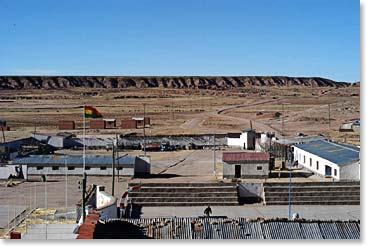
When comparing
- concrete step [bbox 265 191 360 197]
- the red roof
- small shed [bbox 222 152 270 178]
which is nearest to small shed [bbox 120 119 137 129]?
the red roof

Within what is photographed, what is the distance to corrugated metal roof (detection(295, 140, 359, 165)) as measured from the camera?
17438 millimetres

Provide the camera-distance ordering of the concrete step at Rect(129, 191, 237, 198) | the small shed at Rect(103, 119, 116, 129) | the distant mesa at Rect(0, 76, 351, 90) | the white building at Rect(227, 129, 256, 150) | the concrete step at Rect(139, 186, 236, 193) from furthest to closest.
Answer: the distant mesa at Rect(0, 76, 351, 90) → the small shed at Rect(103, 119, 116, 129) → the white building at Rect(227, 129, 256, 150) → the concrete step at Rect(139, 186, 236, 193) → the concrete step at Rect(129, 191, 237, 198)

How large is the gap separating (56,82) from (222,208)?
357ft

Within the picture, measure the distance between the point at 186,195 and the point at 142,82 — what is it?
10824cm

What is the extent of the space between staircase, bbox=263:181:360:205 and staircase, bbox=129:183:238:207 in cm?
103

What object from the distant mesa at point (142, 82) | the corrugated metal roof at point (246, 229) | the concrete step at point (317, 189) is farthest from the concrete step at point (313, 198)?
the distant mesa at point (142, 82)

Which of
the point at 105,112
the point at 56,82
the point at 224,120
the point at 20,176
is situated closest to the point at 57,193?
the point at 20,176

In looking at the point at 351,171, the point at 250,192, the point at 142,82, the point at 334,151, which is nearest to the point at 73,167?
the point at 250,192

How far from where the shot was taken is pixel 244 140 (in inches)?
1130

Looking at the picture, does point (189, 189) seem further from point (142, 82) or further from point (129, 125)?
point (142, 82)

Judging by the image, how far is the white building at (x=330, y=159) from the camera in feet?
55.7

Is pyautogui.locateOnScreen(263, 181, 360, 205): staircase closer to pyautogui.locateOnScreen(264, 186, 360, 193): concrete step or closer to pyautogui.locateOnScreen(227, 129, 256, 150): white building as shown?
pyautogui.locateOnScreen(264, 186, 360, 193): concrete step

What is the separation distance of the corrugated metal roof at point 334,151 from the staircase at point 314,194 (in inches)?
84.9

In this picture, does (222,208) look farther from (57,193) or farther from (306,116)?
(306,116)
